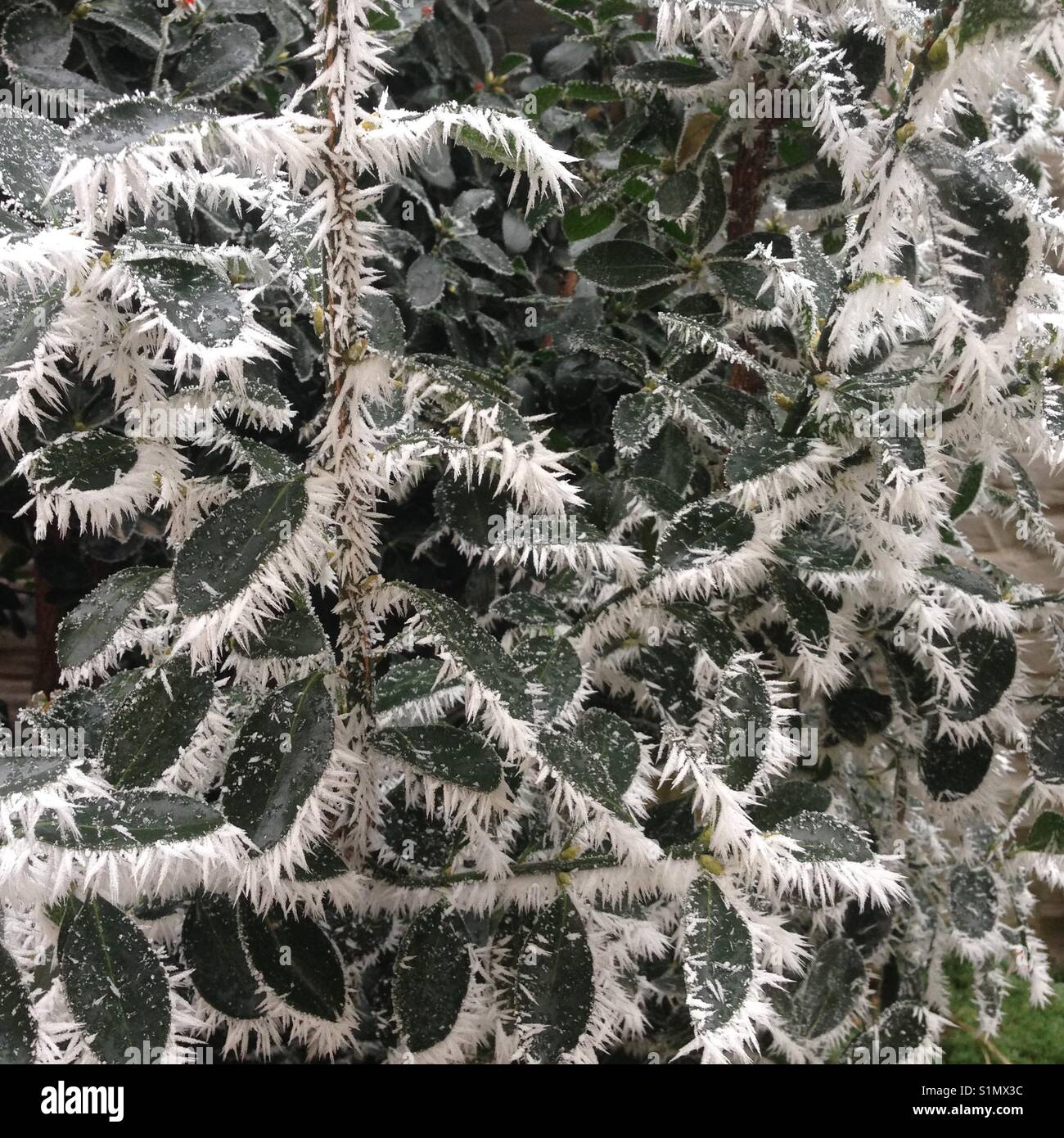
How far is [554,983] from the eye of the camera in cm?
76

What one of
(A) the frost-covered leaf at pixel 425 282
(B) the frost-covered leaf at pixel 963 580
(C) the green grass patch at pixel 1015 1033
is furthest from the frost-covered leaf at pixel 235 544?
(C) the green grass patch at pixel 1015 1033

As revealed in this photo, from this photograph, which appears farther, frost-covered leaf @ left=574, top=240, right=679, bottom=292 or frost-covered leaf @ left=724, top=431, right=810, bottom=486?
frost-covered leaf @ left=574, top=240, right=679, bottom=292

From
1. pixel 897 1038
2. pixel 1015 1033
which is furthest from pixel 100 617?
pixel 1015 1033

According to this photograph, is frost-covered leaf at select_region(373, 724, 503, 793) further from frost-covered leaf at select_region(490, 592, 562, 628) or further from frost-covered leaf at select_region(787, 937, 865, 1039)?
frost-covered leaf at select_region(787, 937, 865, 1039)

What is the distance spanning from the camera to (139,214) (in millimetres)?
880

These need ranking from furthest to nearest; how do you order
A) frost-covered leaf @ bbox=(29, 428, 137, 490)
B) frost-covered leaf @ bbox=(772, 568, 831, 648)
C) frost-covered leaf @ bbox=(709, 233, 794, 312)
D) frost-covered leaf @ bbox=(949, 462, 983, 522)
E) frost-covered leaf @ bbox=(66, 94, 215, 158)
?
frost-covered leaf @ bbox=(949, 462, 983, 522)
frost-covered leaf @ bbox=(709, 233, 794, 312)
frost-covered leaf @ bbox=(772, 568, 831, 648)
frost-covered leaf @ bbox=(29, 428, 137, 490)
frost-covered leaf @ bbox=(66, 94, 215, 158)

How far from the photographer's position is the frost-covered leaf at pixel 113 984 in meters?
0.58

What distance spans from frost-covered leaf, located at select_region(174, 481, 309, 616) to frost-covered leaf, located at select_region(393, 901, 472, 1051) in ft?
1.24

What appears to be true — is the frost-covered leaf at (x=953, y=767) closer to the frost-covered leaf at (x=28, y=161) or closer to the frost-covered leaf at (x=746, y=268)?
the frost-covered leaf at (x=746, y=268)

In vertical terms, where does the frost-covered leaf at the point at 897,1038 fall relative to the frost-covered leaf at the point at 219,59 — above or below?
below

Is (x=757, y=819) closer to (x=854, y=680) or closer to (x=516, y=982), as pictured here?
(x=516, y=982)

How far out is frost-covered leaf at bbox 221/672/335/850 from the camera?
2.08ft

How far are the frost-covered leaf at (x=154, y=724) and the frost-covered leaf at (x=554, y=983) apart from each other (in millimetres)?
346

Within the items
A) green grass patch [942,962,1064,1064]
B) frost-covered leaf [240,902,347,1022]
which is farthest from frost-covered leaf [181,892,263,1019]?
green grass patch [942,962,1064,1064]
